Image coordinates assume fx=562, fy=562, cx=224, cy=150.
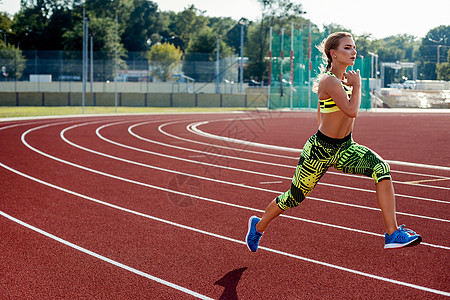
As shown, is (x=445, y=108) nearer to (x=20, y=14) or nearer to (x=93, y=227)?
Result: (x=93, y=227)

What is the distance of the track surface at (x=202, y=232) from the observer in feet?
15.3

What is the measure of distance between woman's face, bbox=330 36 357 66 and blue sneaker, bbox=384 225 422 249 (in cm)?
147

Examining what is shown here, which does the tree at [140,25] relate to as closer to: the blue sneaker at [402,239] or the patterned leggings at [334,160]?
the patterned leggings at [334,160]

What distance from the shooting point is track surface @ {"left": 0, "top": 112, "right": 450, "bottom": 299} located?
4656mm

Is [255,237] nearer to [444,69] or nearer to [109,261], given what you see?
[109,261]

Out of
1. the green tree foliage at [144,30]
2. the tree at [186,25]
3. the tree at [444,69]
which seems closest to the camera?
the tree at [444,69]

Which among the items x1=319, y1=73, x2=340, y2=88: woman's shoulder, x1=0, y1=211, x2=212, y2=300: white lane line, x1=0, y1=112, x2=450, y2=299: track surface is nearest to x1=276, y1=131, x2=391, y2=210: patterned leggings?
x1=319, y1=73, x2=340, y2=88: woman's shoulder

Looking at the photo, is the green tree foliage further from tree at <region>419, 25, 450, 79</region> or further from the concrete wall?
the concrete wall

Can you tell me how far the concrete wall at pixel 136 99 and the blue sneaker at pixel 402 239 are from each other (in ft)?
149

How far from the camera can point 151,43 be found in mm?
107062

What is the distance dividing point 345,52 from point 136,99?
1815 inches

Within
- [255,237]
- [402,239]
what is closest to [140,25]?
[255,237]

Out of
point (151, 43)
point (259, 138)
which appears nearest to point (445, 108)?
point (259, 138)

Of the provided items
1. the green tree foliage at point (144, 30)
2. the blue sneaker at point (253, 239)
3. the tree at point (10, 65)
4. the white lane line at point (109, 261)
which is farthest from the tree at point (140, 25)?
the blue sneaker at point (253, 239)
